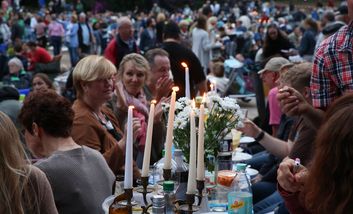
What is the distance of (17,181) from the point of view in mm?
2064

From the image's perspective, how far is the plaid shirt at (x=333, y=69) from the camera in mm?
2936

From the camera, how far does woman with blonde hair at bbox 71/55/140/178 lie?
352cm

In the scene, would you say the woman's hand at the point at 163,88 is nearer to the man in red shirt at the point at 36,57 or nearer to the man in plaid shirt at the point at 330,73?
the man in plaid shirt at the point at 330,73

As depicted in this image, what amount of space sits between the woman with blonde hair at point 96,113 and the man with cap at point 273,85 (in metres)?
1.67

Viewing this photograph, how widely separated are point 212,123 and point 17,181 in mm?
1231

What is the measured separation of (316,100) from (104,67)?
4.87 feet

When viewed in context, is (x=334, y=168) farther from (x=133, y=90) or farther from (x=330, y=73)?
(x=133, y=90)

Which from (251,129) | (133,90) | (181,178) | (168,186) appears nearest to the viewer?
(168,186)

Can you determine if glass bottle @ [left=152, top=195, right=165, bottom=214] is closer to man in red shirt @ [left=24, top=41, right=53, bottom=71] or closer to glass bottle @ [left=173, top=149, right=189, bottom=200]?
glass bottle @ [left=173, top=149, right=189, bottom=200]

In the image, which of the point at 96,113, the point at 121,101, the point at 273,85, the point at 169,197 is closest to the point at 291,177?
the point at 169,197

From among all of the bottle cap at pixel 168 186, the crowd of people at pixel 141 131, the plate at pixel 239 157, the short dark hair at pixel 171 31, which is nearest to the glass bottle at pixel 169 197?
the bottle cap at pixel 168 186

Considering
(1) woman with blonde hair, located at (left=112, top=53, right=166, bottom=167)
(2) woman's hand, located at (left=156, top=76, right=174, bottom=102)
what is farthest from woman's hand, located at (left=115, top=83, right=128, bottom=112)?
(2) woman's hand, located at (left=156, top=76, right=174, bottom=102)

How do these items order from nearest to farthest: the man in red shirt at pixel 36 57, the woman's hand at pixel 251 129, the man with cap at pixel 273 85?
the woman's hand at pixel 251 129 → the man with cap at pixel 273 85 → the man in red shirt at pixel 36 57

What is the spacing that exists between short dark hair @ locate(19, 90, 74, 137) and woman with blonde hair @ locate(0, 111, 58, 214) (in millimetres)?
670
